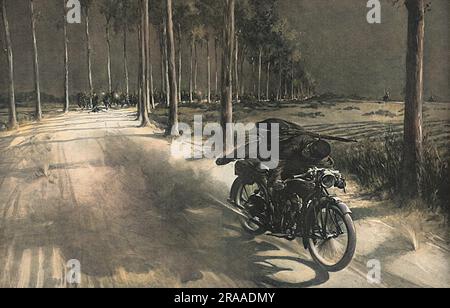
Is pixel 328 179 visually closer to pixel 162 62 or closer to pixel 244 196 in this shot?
pixel 244 196

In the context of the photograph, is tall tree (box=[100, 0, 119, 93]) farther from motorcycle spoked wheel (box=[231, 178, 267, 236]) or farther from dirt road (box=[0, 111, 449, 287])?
motorcycle spoked wheel (box=[231, 178, 267, 236])

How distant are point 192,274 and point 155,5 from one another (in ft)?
8.23

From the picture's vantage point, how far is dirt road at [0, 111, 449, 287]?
3.83 m

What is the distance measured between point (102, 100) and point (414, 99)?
9.06ft

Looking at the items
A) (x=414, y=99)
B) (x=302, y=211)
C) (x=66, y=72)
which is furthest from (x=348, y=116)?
(x=66, y=72)

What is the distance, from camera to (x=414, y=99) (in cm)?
409

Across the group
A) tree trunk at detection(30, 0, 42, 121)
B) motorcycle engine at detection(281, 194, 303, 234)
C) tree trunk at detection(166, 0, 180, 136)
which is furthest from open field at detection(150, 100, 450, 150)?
tree trunk at detection(30, 0, 42, 121)

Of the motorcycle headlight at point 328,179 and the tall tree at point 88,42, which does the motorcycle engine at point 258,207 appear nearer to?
the motorcycle headlight at point 328,179

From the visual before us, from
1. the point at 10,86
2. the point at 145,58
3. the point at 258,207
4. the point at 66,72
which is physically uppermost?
the point at 145,58

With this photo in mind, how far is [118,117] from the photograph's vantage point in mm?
4629

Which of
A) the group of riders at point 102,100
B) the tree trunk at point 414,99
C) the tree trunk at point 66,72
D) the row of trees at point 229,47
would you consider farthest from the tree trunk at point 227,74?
the tree trunk at point 414,99
